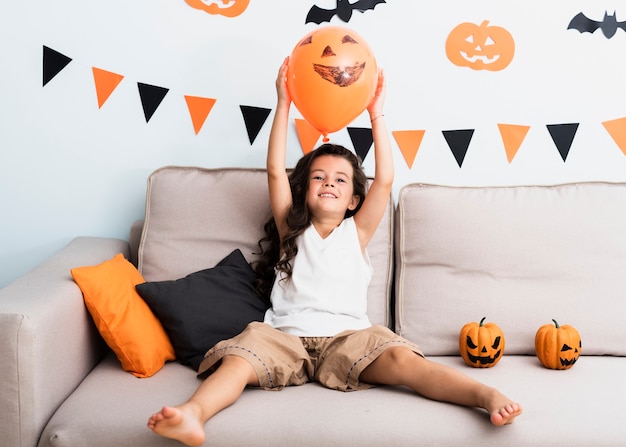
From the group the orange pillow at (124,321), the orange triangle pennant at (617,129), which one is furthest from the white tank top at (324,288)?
the orange triangle pennant at (617,129)

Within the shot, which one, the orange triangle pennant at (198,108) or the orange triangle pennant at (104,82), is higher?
the orange triangle pennant at (104,82)

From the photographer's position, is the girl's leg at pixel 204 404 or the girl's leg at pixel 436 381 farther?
the girl's leg at pixel 436 381

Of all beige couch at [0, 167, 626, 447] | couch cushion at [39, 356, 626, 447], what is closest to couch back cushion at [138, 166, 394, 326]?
beige couch at [0, 167, 626, 447]

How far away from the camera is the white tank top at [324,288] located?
6.51 ft

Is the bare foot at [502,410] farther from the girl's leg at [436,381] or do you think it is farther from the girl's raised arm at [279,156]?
the girl's raised arm at [279,156]

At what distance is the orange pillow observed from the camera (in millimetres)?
1825

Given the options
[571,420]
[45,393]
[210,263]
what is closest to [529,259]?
[571,420]

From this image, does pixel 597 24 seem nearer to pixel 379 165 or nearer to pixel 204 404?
pixel 379 165

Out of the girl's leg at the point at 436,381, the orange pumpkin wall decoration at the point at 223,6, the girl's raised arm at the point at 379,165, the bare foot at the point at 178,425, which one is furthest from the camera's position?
the orange pumpkin wall decoration at the point at 223,6

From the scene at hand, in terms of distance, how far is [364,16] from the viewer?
2.40 m

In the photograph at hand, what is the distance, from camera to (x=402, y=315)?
2.15 meters

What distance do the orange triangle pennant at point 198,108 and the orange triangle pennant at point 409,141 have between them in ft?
2.16

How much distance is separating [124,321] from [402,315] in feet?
2.76

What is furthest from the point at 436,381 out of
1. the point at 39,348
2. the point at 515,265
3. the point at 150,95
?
the point at 150,95
